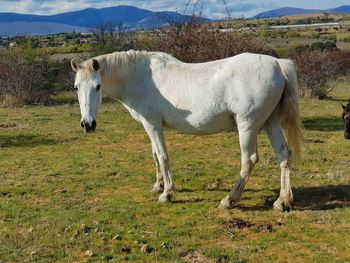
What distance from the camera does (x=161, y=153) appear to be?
700cm

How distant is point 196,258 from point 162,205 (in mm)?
1843

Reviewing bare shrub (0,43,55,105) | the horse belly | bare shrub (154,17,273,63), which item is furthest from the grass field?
bare shrub (0,43,55,105)

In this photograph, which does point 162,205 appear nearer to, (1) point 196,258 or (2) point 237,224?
(2) point 237,224

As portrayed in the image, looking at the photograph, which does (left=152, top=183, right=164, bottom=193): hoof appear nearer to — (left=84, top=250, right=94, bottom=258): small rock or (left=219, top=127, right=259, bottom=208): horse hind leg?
(left=219, top=127, right=259, bottom=208): horse hind leg

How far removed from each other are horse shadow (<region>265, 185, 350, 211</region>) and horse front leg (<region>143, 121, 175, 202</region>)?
140 cm

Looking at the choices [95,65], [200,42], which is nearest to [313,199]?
[95,65]

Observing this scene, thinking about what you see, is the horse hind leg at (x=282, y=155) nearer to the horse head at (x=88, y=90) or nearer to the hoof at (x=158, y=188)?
the hoof at (x=158, y=188)

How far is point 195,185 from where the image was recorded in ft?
25.7

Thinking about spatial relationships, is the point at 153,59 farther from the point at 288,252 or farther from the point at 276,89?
the point at 288,252

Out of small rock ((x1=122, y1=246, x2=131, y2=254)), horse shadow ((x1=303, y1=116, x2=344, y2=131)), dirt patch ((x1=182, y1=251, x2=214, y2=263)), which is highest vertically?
small rock ((x1=122, y1=246, x2=131, y2=254))

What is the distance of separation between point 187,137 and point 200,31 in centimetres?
292

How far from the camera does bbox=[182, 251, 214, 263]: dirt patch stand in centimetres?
500

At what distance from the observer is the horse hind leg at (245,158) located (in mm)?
6289

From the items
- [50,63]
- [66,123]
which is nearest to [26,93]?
[50,63]
